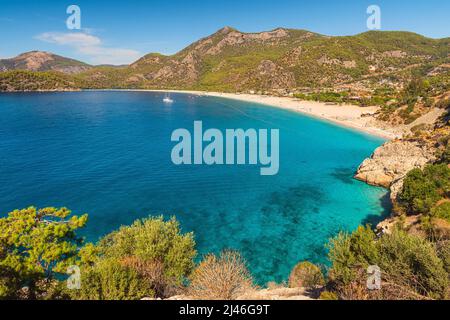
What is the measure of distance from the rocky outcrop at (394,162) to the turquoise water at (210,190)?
263cm

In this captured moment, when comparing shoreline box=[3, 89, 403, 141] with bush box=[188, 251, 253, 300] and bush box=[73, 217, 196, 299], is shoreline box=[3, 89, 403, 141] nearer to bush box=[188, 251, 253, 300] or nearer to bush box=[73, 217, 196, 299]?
bush box=[188, 251, 253, 300]

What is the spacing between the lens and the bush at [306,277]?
2177 cm

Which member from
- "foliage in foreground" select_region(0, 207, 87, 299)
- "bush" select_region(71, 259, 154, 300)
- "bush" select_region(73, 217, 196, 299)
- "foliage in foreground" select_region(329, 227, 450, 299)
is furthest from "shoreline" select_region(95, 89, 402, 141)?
"foliage in foreground" select_region(0, 207, 87, 299)

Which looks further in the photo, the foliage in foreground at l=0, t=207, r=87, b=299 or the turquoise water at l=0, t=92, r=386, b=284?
the turquoise water at l=0, t=92, r=386, b=284

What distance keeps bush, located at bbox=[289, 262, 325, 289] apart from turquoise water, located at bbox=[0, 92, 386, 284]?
10.8ft

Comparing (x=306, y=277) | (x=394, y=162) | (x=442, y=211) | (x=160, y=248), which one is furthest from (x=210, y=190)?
(x=394, y=162)

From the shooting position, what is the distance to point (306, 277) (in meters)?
22.9

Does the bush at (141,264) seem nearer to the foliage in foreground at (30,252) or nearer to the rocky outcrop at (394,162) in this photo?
the foliage in foreground at (30,252)

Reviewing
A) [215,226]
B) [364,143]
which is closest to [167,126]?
[364,143]

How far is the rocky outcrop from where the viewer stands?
1778 inches

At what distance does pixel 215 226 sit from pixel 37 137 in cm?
7374

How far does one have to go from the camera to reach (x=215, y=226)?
116ft

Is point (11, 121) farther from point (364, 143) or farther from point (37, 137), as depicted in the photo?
point (364, 143)

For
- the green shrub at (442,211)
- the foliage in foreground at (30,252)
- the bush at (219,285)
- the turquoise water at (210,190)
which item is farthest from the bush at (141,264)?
the green shrub at (442,211)
